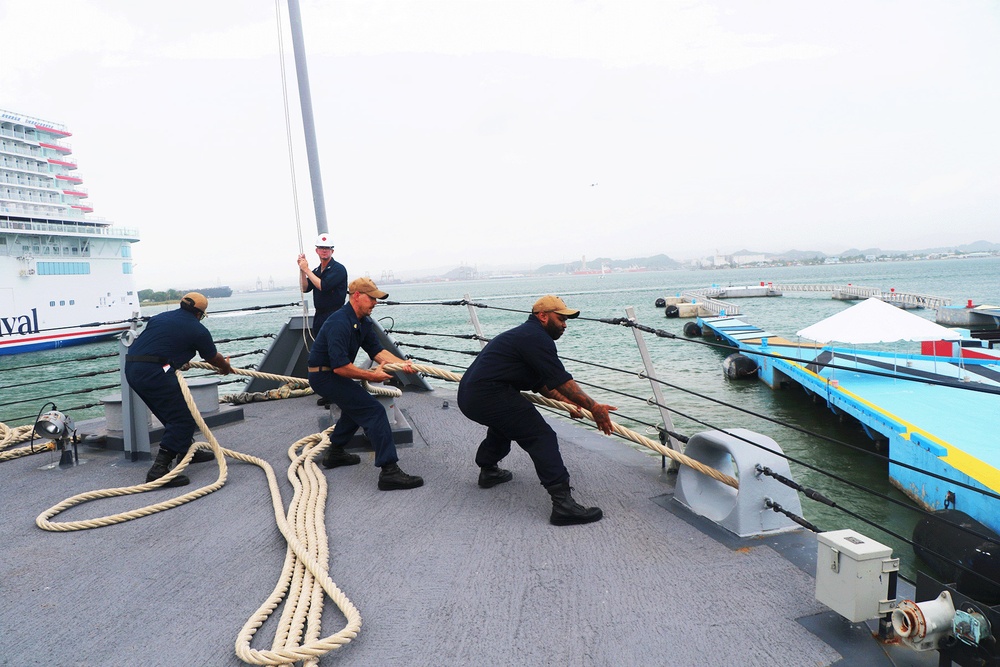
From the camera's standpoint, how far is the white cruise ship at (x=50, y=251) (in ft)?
129

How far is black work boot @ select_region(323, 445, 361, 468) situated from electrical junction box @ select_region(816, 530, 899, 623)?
3485 millimetres

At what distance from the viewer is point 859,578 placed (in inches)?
83.2

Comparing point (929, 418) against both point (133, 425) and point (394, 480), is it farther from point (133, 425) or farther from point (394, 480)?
point (133, 425)

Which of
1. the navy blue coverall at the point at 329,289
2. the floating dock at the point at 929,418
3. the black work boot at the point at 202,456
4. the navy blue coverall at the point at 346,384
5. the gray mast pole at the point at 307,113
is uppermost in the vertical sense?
the gray mast pole at the point at 307,113

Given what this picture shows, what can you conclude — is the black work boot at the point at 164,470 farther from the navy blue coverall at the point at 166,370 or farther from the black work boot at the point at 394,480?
the black work boot at the point at 394,480

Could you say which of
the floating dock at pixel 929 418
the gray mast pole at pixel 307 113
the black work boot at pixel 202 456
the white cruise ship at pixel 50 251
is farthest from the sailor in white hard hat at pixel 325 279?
the white cruise ship at pixel 50 251

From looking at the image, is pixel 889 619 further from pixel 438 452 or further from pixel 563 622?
pixel 438 452

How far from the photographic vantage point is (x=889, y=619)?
2211mm

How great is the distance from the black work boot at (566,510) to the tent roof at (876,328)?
1116cm

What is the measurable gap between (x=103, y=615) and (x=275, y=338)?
5.29 m

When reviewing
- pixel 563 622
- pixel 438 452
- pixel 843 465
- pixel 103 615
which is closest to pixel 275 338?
pixel 438 452

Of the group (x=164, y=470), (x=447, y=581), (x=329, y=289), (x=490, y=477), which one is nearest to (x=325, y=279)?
(x=329, y=289)

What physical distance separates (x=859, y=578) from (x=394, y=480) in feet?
9.20

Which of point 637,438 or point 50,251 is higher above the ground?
point 50,251
